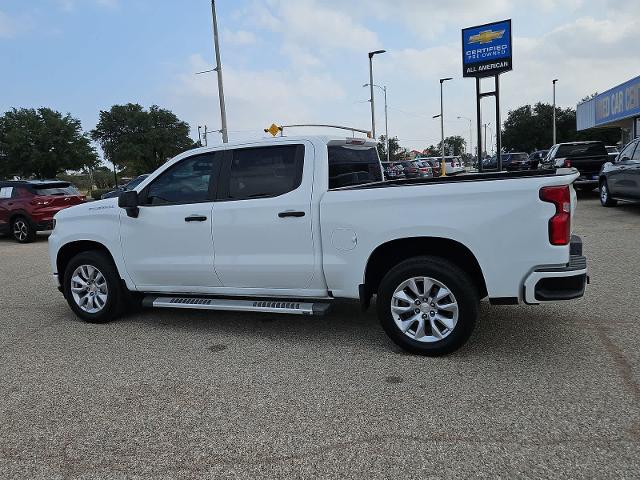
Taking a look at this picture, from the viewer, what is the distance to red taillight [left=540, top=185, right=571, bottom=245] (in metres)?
3.97

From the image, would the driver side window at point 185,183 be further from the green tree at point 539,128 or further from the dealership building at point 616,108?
the green tree at point 539,128

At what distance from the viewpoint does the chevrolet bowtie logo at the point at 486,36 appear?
2225cm

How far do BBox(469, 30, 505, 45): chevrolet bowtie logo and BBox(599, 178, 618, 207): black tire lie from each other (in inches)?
369

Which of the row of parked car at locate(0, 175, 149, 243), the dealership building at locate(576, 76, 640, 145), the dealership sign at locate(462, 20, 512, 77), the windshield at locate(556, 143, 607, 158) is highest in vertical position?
the dealership sign at locate(462, 20, 512, 77)

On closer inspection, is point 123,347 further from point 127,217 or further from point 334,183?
point 334,183

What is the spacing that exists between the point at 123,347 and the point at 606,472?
13.3ft

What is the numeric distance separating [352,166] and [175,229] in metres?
1.83

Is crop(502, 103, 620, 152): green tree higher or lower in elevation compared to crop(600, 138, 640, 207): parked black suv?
higher

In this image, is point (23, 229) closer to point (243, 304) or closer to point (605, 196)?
point (243, 304)

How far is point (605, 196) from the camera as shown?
15.4 metres

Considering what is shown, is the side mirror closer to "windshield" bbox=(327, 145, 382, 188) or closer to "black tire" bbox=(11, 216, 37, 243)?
"windshield" bbox=(327, 145, 382, 188)

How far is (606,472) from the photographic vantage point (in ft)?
9.25

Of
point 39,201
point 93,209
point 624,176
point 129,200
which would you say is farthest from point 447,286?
point 39,201

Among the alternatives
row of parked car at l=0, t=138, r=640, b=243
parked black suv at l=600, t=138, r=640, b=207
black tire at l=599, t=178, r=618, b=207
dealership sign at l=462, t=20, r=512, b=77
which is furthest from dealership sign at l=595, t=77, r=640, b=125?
parked black suv at l=600, t=138, r=640, b=207
